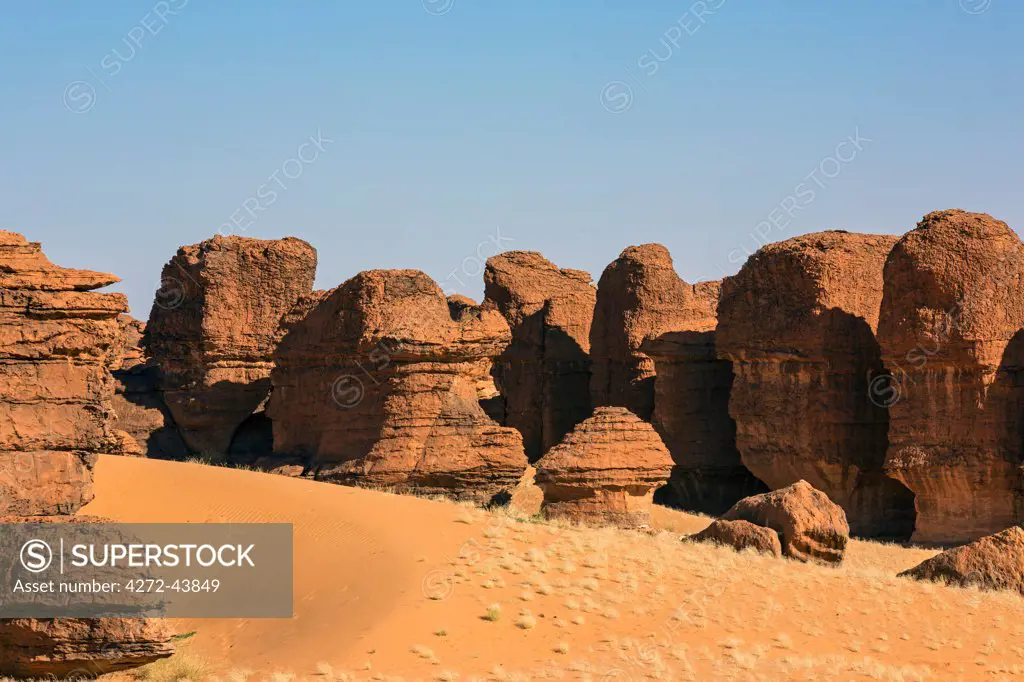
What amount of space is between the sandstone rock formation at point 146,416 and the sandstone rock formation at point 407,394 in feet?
15.9

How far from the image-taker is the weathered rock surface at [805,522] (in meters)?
18.4

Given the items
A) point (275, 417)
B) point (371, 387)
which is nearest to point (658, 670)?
point (371, 387)

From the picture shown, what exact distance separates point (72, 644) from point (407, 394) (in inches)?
429

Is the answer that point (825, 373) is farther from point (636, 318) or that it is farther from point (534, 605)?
point (534, 605)

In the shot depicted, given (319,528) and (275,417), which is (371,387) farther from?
(319,528)

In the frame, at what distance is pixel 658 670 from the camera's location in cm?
1212

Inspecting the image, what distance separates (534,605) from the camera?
13711 mm

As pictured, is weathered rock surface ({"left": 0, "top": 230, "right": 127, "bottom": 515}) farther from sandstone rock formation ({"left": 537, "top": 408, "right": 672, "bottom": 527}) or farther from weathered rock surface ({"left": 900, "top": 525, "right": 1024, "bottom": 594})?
weathered rock surface ({"left": 900, "top": 525, "right": 1024, "bottom": 594})

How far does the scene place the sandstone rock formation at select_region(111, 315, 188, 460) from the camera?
25422 millimetres

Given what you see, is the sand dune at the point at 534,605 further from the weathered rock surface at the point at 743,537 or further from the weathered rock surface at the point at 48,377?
the weathered rock surface at the point at 48,377

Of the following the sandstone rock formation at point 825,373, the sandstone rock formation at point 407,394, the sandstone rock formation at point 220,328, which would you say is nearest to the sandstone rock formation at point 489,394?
the sandstone rock formation at point 220,328

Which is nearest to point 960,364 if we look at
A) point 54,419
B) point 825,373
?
point 825,373

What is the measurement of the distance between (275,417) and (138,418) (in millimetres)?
4164
